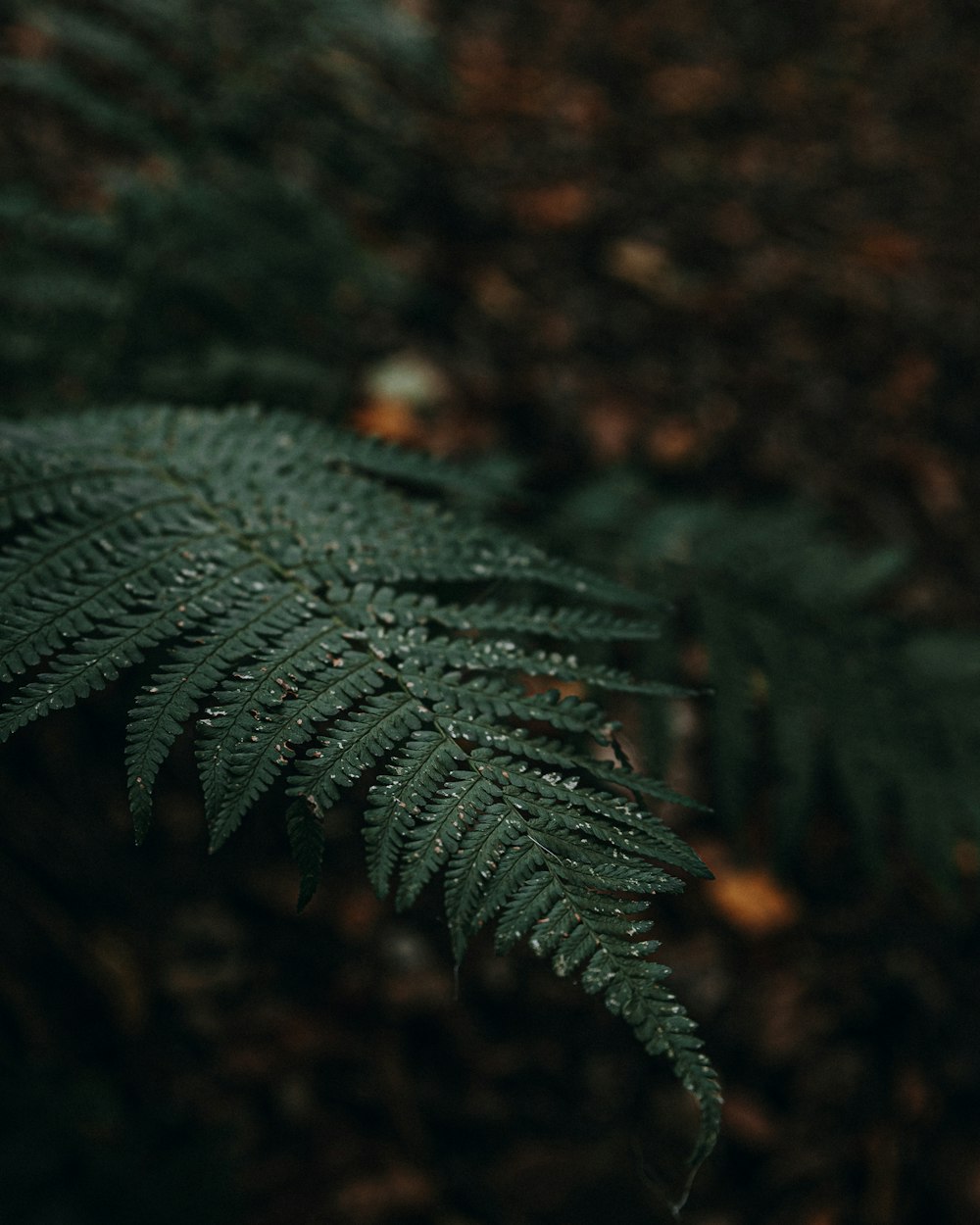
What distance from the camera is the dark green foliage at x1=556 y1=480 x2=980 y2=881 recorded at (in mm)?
1535

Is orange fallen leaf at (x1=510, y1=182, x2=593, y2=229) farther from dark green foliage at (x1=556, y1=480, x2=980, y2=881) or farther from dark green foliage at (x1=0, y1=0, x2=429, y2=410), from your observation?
dark green foliage at (x1=556, y1=480, x2=980, y2=881)

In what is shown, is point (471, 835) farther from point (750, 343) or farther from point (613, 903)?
point (750, 343)

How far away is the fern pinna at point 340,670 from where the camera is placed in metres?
0.75

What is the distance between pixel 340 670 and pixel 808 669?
40.8 inches

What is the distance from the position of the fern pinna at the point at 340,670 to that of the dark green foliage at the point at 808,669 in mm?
501

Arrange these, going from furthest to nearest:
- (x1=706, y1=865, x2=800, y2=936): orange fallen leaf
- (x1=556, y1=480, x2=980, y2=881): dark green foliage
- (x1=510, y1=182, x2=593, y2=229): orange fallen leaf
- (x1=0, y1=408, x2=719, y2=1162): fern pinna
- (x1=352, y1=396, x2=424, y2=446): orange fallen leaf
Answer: (x1=510, y1=182, x2=593, y2=229): orange fallen leaf < (x1=352, y1=396, x2=424, y2=446): orange fallen leaf < (x1=706, y1=865, x2=800, y2=936): orange fallen leaf < (x1=556, y1=480, x2=980, y2=881): dark green foliage < (x1=0, y1=408, x2=719, y2=1162): fern pinna

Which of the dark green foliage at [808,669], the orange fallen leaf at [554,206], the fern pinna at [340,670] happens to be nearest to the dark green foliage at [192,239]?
the fern pinna at [340,670]

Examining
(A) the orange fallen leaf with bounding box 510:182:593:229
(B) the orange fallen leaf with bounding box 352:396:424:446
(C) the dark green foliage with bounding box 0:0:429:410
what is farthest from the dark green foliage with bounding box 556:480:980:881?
(A) the orange fallen leaf with bounding box 510:182:593:229

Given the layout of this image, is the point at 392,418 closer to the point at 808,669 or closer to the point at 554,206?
the point at 554,206

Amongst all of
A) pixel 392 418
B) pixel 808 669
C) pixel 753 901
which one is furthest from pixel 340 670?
pixel 392 418

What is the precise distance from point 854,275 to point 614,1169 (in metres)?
3.28

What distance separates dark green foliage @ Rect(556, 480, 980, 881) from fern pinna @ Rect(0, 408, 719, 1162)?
501 mm

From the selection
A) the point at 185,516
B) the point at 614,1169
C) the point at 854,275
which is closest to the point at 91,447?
the point at 185,516

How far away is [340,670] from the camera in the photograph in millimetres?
868
